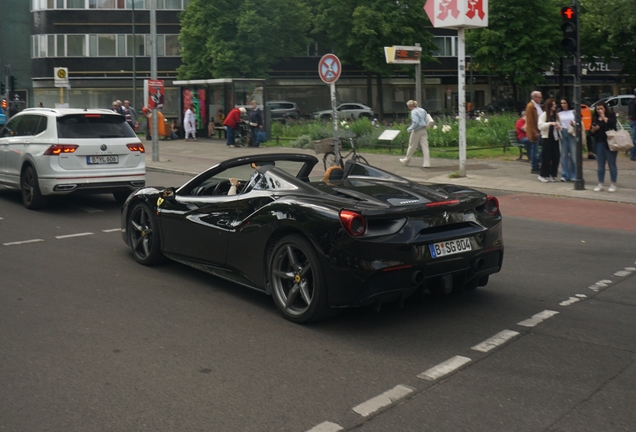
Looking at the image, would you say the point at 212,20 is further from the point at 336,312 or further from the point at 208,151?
the point at 336,312

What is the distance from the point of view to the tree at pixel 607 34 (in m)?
40.0

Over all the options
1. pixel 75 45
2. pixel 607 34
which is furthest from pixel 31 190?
pixel 75 45

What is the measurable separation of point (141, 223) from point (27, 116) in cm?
630

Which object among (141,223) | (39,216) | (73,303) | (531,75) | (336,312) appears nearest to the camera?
(336,312)

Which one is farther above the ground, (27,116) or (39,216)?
(27,116)

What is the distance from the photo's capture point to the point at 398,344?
5.96m

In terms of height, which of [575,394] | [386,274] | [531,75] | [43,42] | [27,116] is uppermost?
[43,42]

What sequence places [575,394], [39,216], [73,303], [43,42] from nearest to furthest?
[575,394] → [73,303] → [39,216] → [43,42]

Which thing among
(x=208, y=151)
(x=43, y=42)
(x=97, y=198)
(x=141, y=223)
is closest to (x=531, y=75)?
(x=208, y=151)

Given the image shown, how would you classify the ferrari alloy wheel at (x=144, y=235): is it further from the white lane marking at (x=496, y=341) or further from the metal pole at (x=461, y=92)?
the metal pole at (x=461, y=92)

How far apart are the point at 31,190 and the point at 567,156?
10.8 m

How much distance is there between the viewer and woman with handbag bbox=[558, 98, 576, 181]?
1708 centimetres

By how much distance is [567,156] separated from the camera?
17625mm

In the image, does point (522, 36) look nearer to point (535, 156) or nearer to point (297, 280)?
point (535, 156)
